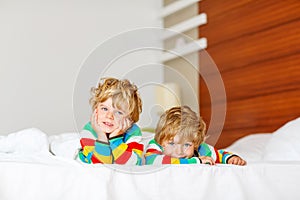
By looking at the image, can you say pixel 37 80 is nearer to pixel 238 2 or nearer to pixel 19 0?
pixel 19 0

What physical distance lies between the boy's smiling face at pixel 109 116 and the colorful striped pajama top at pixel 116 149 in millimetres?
32

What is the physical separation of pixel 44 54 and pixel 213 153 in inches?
75.1

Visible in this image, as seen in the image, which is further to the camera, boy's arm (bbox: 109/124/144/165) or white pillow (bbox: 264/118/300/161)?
white pillow (bbox: 264/118/300/161)

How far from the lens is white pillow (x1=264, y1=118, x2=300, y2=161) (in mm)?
1930

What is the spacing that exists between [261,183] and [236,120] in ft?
4.41

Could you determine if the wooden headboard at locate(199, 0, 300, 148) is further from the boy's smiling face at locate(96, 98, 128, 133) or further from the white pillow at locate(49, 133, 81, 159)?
the boy's smiling face at locate(96, 98, 128, 133)

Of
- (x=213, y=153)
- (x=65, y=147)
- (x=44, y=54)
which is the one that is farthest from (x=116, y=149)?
(x=44, y=54)

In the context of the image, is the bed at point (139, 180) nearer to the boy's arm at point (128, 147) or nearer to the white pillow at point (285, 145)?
the boy's arm at point (128, 147)

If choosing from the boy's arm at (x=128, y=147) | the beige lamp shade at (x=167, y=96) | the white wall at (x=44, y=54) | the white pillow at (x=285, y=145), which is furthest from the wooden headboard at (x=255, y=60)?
the boy's arm at (x=128, y=147)

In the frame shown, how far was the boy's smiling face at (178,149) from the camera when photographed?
152 centimetres

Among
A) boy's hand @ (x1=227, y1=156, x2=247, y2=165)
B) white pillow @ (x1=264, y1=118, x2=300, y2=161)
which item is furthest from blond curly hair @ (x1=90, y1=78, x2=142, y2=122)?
white pillow @ (x1=264, y1=118, x2=300, y2=161)

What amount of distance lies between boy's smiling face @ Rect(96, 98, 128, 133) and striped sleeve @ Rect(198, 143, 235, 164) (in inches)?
12.9

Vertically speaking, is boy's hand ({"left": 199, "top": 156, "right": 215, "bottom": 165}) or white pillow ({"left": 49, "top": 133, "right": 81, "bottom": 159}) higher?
white pillow ({"left": 49, "top": 133, "right": 81, "bottom": 159})

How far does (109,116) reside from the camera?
54.3 inches
